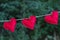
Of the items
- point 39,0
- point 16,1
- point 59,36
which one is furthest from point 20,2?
point 59,36

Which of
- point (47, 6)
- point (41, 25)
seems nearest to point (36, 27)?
point (41, 25)

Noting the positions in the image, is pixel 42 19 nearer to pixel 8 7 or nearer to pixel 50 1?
pixel 50 1

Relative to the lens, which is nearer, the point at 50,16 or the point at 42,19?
the point at 50,16

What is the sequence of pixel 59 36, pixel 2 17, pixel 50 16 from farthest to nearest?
1. pixel 59 36
2. pixel 2 17
3. pixel 50 16

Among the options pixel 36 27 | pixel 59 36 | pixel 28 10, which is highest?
pixel 28 10

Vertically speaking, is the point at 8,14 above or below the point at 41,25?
above

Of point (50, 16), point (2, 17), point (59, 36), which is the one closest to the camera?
point (50, 16)
